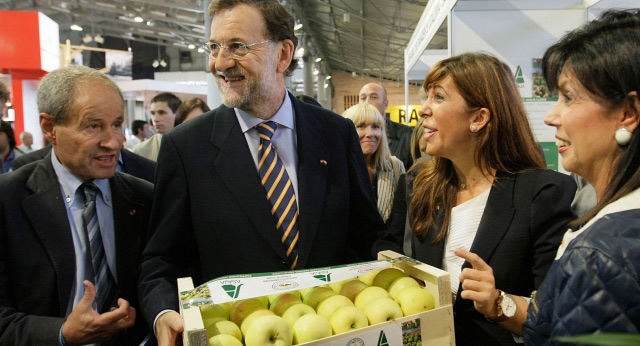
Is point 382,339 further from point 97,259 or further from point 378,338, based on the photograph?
point 97,259

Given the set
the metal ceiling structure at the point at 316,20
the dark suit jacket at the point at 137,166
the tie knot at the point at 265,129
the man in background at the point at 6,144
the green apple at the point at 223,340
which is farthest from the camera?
the metal ceiling structure at the point at 316,20

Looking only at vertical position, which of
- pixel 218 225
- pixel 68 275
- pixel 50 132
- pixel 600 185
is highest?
pixel 50 132

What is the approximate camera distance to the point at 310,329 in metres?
1.09

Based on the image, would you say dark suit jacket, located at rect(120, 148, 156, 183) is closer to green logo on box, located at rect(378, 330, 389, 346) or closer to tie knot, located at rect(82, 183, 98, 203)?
tie knot, located at rect(82, 183, 98, 203)

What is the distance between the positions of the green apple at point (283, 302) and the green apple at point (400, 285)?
0.26 m

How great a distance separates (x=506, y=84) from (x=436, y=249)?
0.69 m

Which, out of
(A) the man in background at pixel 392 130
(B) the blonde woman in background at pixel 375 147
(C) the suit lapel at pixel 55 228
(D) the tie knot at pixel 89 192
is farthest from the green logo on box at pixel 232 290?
(A) the man in background at pixel 392 130

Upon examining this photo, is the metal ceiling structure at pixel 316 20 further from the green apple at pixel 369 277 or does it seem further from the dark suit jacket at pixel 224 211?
the green apple at pixel 369 277

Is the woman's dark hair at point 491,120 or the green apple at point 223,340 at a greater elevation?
the woman's dark hair at point 491,120

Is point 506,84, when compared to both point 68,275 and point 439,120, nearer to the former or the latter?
point 439,120

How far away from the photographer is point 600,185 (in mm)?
1189

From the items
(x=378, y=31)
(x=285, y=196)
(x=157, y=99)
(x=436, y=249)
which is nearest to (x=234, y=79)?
(x=285, y=196)

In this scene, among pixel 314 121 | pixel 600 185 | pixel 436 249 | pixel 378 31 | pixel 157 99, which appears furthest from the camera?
pixel 378 31

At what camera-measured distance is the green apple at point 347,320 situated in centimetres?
113
